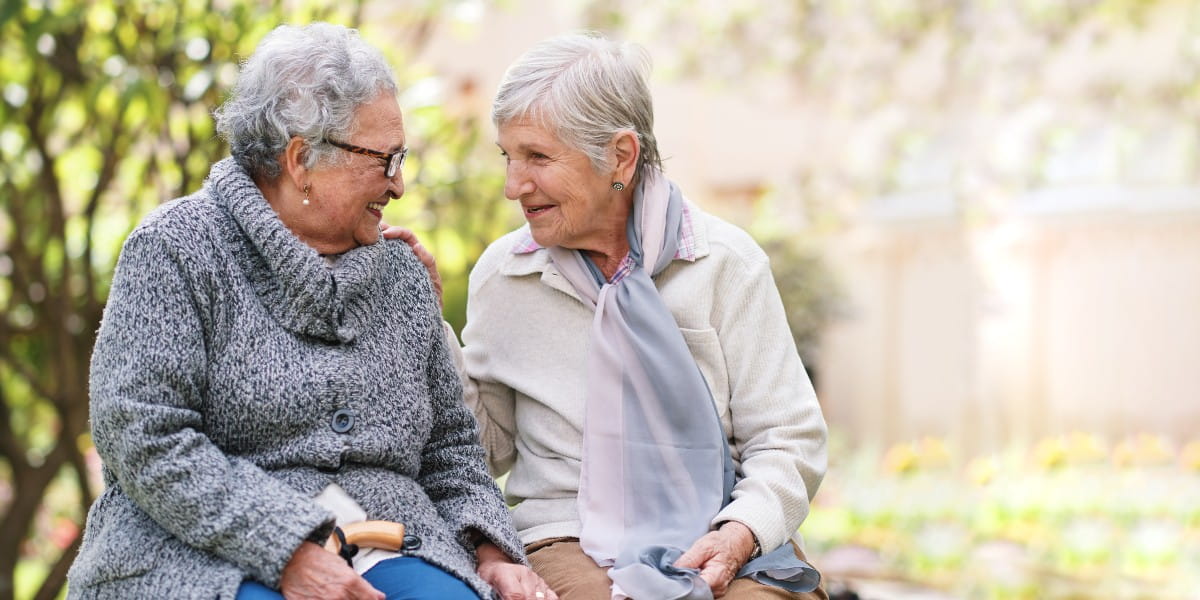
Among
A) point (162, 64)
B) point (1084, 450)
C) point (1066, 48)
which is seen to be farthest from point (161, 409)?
point (1066, 48)

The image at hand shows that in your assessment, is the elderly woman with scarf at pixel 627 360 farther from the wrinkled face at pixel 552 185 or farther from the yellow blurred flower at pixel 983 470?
the yellow blurred flower at pixel 983 470

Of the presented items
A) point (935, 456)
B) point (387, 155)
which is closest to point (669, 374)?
point (387, 155)

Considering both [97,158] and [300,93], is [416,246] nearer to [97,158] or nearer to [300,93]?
[300,93]

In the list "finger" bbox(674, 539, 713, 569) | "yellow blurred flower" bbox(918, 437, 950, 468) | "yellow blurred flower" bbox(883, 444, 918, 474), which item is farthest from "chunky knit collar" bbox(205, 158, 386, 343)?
"yellow blurred flower" bbox(918, 437, 950, 468)

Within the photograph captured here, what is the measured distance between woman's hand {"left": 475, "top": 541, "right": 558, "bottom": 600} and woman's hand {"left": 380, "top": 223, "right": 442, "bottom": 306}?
0.45m

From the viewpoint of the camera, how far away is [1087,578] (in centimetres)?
593

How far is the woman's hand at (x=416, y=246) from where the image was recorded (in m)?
2.31

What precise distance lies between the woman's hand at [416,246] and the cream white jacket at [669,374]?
127mm

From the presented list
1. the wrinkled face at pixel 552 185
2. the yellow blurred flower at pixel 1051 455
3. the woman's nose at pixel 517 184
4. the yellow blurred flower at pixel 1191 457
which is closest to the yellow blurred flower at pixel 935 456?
the yellow blurred flower at pixel 1051 455

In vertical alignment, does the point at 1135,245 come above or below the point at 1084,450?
above

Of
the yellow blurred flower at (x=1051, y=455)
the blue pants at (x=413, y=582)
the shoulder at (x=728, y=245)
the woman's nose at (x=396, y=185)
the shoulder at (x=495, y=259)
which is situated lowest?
the yellow blurred flower at (x=1051, y=455)

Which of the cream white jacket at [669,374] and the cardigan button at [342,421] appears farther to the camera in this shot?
the cream white jacket at [669,374]

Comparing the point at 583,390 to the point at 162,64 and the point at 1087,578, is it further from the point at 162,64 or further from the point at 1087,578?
the point at 1087,578

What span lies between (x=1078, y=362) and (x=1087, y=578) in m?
1.77
